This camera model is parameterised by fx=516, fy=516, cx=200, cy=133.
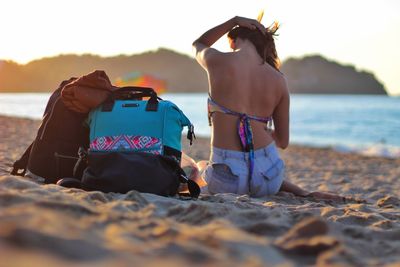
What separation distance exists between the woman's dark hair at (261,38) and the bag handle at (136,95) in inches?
32.0

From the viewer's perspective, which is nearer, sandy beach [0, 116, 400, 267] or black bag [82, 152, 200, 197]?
sandy beach [0, 116, 400, 267]

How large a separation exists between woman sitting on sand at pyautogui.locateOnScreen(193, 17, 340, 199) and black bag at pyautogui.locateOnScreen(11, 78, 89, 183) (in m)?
0.90

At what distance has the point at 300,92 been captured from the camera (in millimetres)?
104875

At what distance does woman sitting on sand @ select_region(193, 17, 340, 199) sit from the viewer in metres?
3.53

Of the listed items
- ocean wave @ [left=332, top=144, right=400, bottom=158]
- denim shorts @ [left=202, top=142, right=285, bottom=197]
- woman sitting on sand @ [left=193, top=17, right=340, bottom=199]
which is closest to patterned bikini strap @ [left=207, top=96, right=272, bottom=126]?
woman sitting on sand @ [left=193, top=17, right=340, bottom=199]

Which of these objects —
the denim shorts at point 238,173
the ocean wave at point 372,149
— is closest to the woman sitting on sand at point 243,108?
the denim shorts at point 238,173

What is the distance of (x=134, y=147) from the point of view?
3.03 metres

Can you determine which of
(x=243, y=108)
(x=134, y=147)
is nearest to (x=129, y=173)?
(x=134, y=147)

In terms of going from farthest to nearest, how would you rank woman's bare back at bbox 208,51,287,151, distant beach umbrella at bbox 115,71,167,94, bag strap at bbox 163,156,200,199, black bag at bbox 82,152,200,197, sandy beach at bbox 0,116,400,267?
distant beach umbrella at bbox 115,71,167,94 → woman's bare back at bbox 208,51,287,151 → bag strap at bbox 163,156,200,199 → black bag at bbox 82,152,200,197 → sandy beach at bbox 0,116,400,267

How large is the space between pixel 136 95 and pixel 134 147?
0.45 m

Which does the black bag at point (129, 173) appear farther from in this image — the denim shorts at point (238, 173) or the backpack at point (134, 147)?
the denim shorts at point (238, 173)

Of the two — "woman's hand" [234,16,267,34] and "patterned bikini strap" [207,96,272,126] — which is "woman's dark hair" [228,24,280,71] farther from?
"patterned bikini strap" [207,96,272,126]

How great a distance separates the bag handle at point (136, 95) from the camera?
124 inches

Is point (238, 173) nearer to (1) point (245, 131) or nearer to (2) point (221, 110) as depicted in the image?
(1) point (245, 131)
